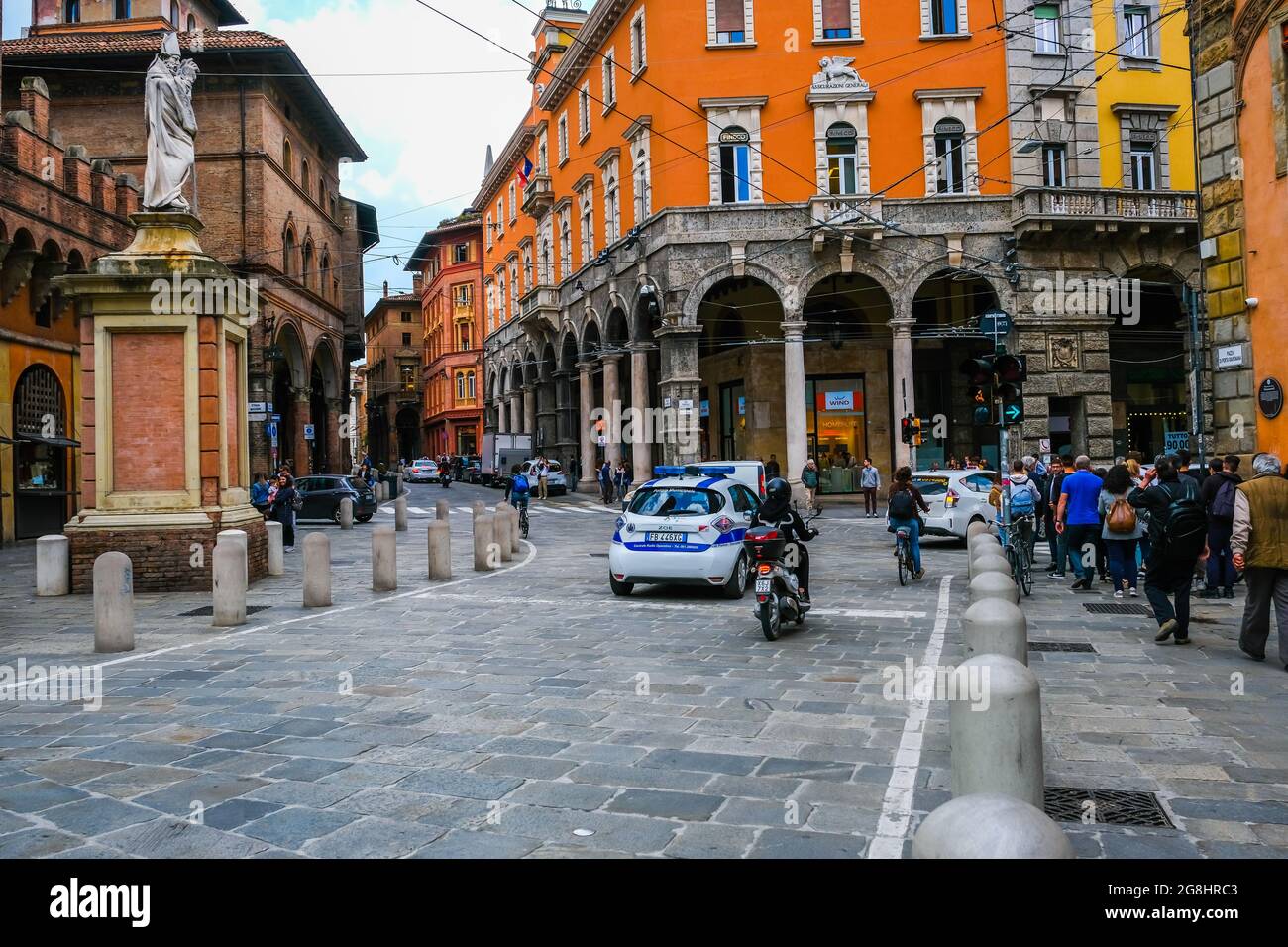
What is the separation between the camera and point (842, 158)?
103 feet

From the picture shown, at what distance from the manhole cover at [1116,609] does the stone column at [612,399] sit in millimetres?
26581

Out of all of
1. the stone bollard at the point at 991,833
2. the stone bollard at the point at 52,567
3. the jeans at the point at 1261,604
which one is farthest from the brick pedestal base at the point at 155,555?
the stone bollard at the point at 991,833

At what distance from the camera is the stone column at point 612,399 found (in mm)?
37969

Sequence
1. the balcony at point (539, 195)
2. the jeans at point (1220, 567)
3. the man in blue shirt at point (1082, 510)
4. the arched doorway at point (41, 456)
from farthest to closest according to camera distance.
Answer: the balcony at point (539, 195) → the arched doorway at point (41, 456) → the man in blue shirt at point (1082, 510) → the jeans at point (1220, 567)

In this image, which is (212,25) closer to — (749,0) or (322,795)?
(749,0)

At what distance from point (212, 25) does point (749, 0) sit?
2702 centimetres

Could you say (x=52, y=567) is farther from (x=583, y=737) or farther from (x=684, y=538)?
(x=583, y=737)

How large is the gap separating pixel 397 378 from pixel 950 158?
71.4 m

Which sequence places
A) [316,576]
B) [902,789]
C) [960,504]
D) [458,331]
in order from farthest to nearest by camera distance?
[458,331] → [960,504] → [316,576] → [902,789]

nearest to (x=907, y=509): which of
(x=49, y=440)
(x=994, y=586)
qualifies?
(x=994, y=586)

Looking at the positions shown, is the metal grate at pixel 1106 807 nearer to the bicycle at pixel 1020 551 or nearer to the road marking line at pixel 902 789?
the road marking line at pixel 902 789

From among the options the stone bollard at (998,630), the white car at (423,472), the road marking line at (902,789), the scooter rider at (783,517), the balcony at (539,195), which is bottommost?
the road marking line at (902,789)

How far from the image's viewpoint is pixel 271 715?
6.96 m
